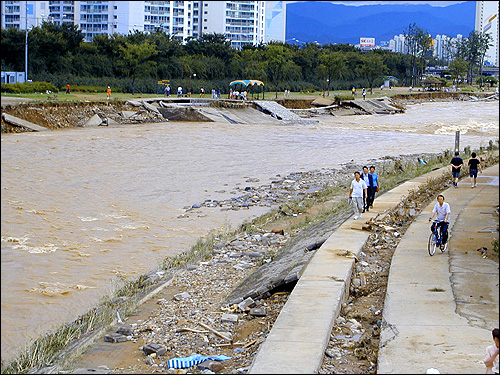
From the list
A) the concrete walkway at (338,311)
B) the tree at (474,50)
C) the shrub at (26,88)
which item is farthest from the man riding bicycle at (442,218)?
the tree at (474,50)

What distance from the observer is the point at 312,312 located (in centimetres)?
809

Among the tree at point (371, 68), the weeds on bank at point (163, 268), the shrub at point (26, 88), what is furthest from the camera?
the tree at point (371, 68)

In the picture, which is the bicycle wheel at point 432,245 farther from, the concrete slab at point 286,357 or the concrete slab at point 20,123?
the concrete slab at point 20,123

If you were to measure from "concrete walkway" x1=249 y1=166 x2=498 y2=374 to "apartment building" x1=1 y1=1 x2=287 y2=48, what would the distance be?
92.6 meters

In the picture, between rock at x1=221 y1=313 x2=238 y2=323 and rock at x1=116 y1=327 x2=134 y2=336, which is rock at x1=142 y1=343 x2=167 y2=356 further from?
rock at x1=221 y1=313 x2=238 y2=323

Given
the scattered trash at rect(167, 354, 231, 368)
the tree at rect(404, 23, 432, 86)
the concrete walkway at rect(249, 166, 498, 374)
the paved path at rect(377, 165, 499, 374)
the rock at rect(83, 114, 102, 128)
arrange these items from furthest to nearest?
the tree at rect(404, 23, 432, 86)
the rock at rect(83, 114, 102, 128)
the scattered trash at rect(167, 354, 231, 368)
the paved path at rect(377, 165, 499, 374)
the concrete walkway at rect(249, 166, 498, 374)

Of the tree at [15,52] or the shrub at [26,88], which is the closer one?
the shrub at [26,88]

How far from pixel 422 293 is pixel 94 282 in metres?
6.45

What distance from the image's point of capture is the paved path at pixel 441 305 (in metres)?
6.65

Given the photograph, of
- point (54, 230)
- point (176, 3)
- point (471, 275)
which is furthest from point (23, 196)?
point (176, 3)

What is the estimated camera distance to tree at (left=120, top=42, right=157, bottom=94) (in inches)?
2616

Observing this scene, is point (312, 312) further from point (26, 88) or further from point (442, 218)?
point (26, 88)

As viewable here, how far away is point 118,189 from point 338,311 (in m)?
16.0

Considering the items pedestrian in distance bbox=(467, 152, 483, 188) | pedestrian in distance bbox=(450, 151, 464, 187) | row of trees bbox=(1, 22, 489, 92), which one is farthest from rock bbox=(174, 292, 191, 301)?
row of trees bbox=(1, 22, 489, 92)
